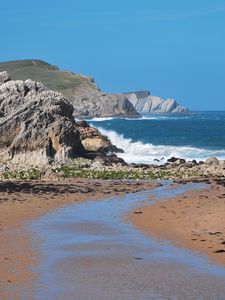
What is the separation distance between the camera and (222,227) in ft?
52.6

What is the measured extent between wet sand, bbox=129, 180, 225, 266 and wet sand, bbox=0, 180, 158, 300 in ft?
9.08

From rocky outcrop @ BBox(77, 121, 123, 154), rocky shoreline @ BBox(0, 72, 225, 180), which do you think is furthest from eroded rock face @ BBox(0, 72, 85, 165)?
rocky outcrop @ BBox(77, 121, 123, 154)

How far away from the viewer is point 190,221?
17.3m

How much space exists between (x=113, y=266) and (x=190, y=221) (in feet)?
19.6

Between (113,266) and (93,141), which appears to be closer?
(113,266)

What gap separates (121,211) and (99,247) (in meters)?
5.81

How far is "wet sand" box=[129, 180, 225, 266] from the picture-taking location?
45.4 feet

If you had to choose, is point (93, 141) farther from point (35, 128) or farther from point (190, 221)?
point (190, 221)

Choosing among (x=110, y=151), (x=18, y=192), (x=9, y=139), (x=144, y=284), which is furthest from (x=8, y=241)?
(x=110, y=151)

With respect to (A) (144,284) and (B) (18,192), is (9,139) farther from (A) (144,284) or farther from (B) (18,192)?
(A) (144,284)

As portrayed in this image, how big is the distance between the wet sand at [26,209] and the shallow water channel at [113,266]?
26 centimetres

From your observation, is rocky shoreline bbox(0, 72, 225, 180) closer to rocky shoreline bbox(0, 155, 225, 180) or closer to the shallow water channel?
rocky shoreline bbox(0, 155, 225, 180)

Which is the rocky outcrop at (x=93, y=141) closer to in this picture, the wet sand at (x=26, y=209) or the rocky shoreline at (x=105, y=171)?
the rocky shoreline at (x=105, y=171)

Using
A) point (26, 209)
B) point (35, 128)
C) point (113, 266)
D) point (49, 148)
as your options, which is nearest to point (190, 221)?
point (26, 209)
